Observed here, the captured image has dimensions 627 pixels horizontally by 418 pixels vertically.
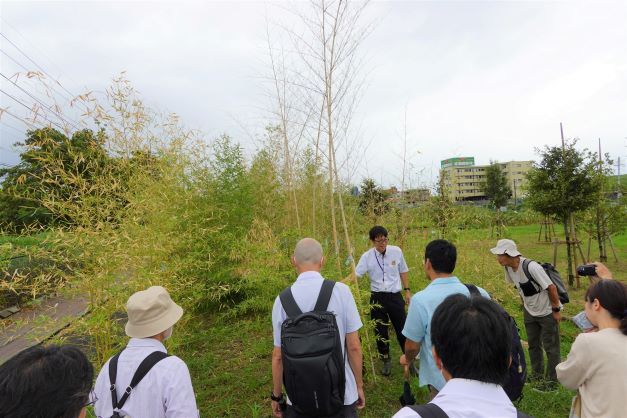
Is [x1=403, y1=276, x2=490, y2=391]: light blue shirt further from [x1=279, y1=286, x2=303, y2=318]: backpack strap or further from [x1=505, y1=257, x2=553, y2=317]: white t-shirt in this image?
[x1=505, y1=257, x2=553, y2=317]: white t-shirt

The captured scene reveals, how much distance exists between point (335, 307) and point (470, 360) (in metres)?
0.88

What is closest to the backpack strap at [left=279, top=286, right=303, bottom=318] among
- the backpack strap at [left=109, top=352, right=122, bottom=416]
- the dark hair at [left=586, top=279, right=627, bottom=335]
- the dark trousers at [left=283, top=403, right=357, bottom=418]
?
the dark trousers at [left=283, top=403, right=357, bottom=418]

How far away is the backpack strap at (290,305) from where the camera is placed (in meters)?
1.72

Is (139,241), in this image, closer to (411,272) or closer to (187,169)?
(187,169)

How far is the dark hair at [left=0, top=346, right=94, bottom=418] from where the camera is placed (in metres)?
0.86

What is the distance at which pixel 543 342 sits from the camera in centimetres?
332

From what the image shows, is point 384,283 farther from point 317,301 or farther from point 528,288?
point 317,301

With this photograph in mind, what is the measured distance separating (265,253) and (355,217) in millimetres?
2460

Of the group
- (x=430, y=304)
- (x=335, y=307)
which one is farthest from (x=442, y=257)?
(x=335, y=307)

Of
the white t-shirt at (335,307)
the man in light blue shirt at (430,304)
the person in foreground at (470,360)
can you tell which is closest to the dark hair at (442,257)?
the man in light blue shirt at (430,304)

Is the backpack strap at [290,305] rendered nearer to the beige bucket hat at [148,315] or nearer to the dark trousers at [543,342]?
A: the beige bucket hat at [148,315]

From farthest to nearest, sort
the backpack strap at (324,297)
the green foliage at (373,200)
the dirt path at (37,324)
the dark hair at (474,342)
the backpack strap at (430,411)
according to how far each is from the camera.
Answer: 1. the green foliage at (373,200)
2. the dirt path at (37,324)
3. the backpack strap at (324,297)
4. the dark hair at (474,342)
5. the backpack strap at (430,411)

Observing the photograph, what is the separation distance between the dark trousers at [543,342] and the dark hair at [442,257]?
2.01m

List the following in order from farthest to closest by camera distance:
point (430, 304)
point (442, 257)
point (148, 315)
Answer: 1. point (442, 257)
2. point (430, 304)
3. point (148, 315)
